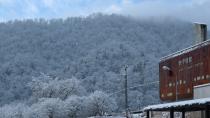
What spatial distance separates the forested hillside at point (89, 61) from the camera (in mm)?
133125

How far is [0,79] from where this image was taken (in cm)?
14600

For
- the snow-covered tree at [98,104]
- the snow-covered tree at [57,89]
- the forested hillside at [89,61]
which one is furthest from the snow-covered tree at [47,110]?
the forested hillside at [89,61]

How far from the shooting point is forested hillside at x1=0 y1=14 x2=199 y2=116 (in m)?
133

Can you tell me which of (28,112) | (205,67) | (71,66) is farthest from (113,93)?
(205,67)

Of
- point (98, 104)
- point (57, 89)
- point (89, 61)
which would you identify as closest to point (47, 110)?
point (98, 104)

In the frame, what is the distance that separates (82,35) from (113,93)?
266 feet

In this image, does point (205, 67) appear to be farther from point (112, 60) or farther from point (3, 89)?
point (112, 60)

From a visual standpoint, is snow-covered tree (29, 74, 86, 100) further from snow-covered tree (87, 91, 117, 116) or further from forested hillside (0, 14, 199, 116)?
snow-covered tree (87, 91, 117, 116)

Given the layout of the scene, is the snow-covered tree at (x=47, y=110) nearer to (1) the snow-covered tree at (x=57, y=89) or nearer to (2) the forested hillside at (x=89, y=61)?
(1) the snow-covered tree at (x=57, y=89)

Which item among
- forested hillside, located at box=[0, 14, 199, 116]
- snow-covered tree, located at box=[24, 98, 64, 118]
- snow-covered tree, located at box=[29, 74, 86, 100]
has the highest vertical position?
forested hillside, located at box=[0, 14, 199, 116]

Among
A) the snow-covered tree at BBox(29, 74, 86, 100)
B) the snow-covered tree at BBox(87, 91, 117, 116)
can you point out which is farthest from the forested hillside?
the snow-covered tree at BBox(87, 91, 117, 116)

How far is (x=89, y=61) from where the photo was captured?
156500mm

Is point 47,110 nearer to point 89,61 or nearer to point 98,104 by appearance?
point 98,104

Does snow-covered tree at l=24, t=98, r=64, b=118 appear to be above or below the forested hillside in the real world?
below
